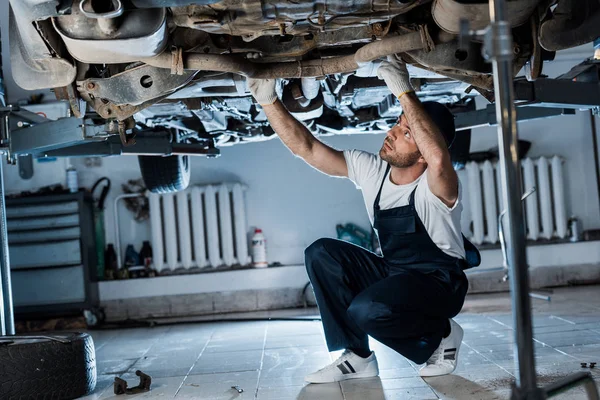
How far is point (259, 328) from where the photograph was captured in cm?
457

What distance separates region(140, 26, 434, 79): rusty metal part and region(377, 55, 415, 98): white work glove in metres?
0.10

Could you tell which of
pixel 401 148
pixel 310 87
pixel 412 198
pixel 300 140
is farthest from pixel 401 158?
pixel 310 87

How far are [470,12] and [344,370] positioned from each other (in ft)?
4.37

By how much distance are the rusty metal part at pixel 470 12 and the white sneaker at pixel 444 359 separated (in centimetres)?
109

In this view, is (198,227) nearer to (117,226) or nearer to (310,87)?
(117,226)

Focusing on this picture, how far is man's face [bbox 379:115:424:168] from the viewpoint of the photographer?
2.66m

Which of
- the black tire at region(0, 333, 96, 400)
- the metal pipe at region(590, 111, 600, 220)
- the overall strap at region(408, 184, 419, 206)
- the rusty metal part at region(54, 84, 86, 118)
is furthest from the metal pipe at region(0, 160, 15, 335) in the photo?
the metal pipe at region(590, 111, 600, 220)

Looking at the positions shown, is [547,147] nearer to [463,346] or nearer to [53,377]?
[463,346]

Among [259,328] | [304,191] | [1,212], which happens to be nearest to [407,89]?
[1,212]

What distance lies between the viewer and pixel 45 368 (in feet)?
8.48

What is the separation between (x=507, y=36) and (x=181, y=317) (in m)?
4.55

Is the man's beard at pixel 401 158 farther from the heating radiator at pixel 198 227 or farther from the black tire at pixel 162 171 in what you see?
the heating radiator at pixel 198 227

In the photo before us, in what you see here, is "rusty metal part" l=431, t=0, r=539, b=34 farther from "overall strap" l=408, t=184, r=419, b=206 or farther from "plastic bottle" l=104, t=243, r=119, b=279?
"plastic bottle" l=104, t=243, r=119, b=279

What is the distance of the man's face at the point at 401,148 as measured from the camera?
2.66m
